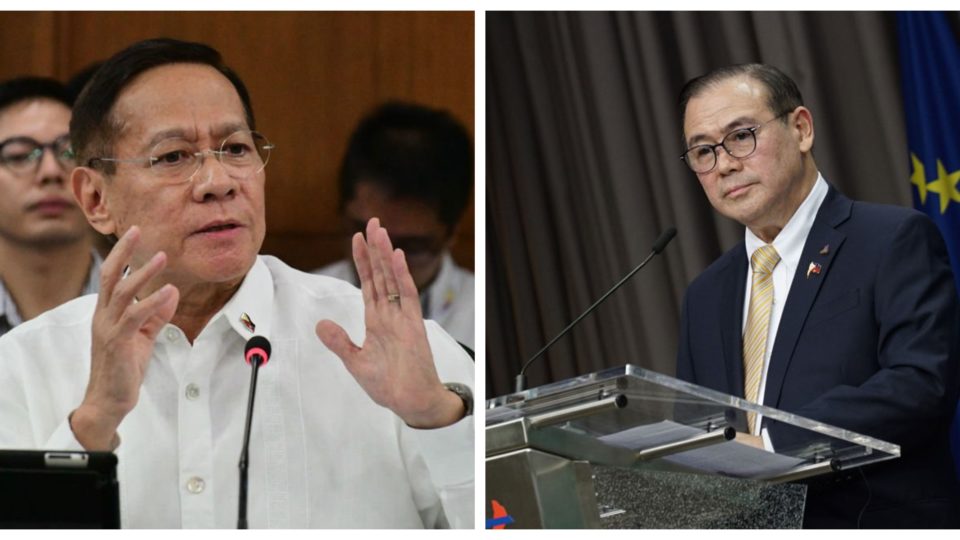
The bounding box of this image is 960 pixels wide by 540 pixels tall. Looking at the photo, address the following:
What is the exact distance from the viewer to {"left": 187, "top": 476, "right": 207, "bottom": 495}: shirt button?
14.5 feet

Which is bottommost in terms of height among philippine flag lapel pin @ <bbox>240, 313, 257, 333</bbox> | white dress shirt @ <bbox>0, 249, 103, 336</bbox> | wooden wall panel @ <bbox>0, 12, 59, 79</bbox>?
philippine flag lapel pin @ <bbox>240, 313, 257, 333</bbox>

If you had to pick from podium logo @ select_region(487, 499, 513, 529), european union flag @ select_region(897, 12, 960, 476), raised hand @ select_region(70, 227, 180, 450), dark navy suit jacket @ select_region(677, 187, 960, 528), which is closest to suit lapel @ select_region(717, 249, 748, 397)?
dark navy suit jacket @ select_region(677, 187, 960, 528)

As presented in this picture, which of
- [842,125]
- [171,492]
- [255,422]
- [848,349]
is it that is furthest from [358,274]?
[842,125]

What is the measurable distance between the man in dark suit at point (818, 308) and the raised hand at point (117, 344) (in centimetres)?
167

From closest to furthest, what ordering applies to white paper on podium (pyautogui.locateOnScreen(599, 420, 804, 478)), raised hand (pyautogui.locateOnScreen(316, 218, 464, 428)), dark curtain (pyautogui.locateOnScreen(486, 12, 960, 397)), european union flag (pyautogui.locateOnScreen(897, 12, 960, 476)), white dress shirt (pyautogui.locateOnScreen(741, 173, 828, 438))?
white paper on podium (pyautogui.locateOnScreen(599, 420, 804, 478)) < raised hand (pyautogui.locateOnScreen(316, 218, 464, 428)) < white dress shirt (pyautogui.locateOnScreen(741, 173, 828, 438)) < european union flag (pyautogui.locateOnScreen(897, 12, 960, 476)) < dark curtain (pyautogui.locateOnScreen(486, 12, 960, 397))

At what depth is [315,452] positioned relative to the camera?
4566 mm

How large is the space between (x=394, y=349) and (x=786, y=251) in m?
1.25

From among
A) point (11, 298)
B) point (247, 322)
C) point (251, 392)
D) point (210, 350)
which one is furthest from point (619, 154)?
point (11, 298)

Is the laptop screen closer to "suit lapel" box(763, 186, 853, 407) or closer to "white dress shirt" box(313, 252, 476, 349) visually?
"white dress shirt" box(313, 252, 476, 349)

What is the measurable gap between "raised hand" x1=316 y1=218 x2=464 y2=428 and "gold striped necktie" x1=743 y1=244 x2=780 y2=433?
34.1 inches

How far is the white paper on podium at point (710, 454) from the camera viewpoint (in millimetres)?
3719

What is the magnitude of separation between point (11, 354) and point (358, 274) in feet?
3.35

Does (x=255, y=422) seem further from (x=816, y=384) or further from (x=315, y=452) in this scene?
(x=816, y=384)

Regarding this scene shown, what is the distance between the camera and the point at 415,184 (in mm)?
4895
